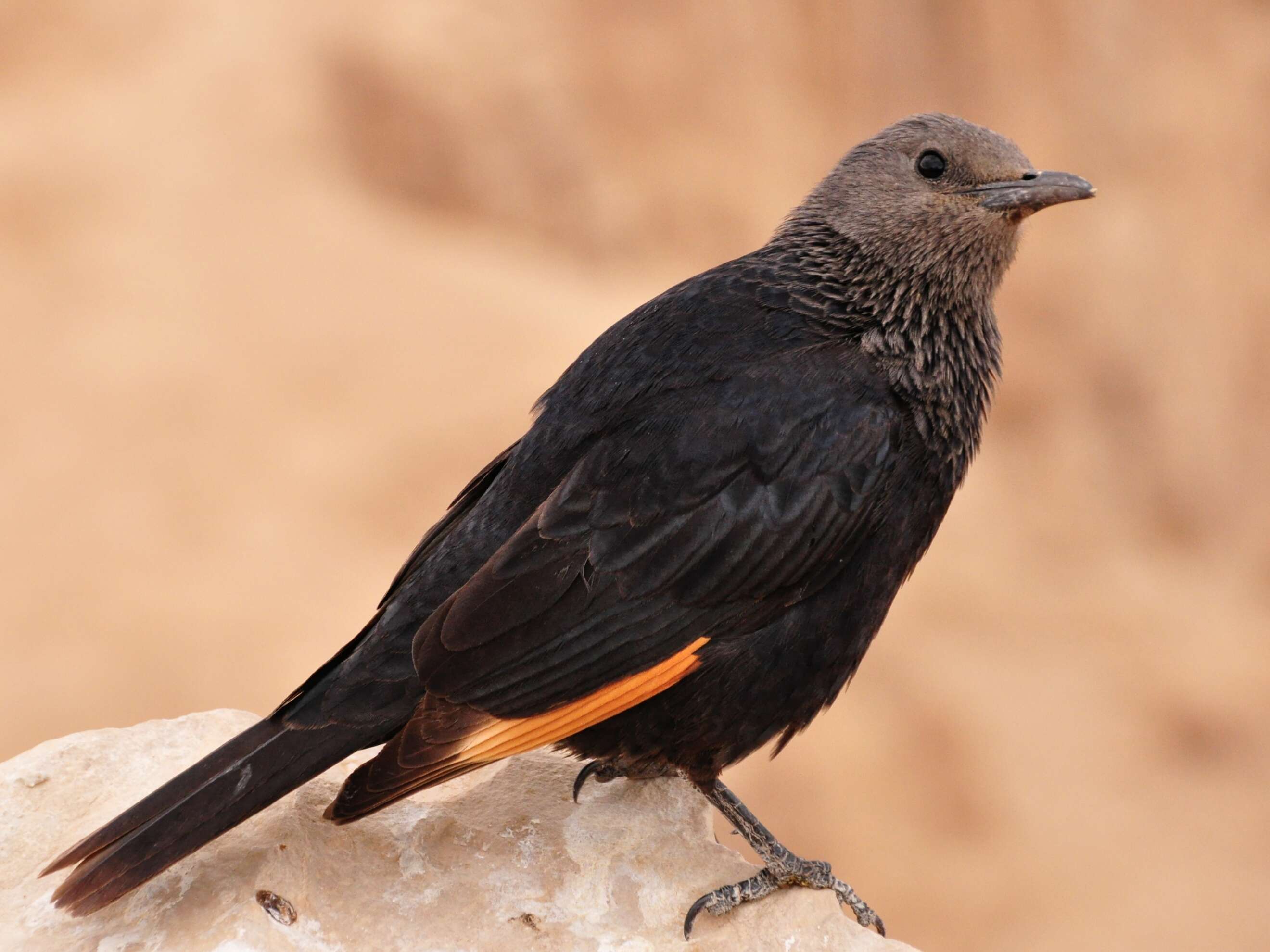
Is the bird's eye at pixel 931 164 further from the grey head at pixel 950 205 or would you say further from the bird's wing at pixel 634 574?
the bird's wing at pixel 634 574

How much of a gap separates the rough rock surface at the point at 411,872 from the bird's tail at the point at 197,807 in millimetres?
112

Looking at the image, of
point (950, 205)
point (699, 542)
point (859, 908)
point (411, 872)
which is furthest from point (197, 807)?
point (950, 205)

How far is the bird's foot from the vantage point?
10.3ft

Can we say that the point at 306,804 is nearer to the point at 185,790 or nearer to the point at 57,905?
the point at 185,790

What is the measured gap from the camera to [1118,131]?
34.6 ft

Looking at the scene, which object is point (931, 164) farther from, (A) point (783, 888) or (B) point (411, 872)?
(B) point (411, 872)

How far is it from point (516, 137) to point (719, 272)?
20.2ft

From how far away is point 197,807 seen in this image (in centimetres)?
284

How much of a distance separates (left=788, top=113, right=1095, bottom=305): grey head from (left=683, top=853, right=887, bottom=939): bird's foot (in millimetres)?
1474

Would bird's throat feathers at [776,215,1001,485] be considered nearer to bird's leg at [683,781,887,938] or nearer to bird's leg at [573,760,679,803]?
bird's leg at [683,781,887,938]

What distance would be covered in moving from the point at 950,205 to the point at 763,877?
174 centimetres

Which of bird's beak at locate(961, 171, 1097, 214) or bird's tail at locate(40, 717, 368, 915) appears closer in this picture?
bird's tail at locate(40, 717, 368, 915)

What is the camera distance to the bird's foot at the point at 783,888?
3137 mm

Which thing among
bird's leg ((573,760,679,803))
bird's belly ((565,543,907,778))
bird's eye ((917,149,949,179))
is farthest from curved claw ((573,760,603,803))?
bird's eye ((917,149,949,179))
